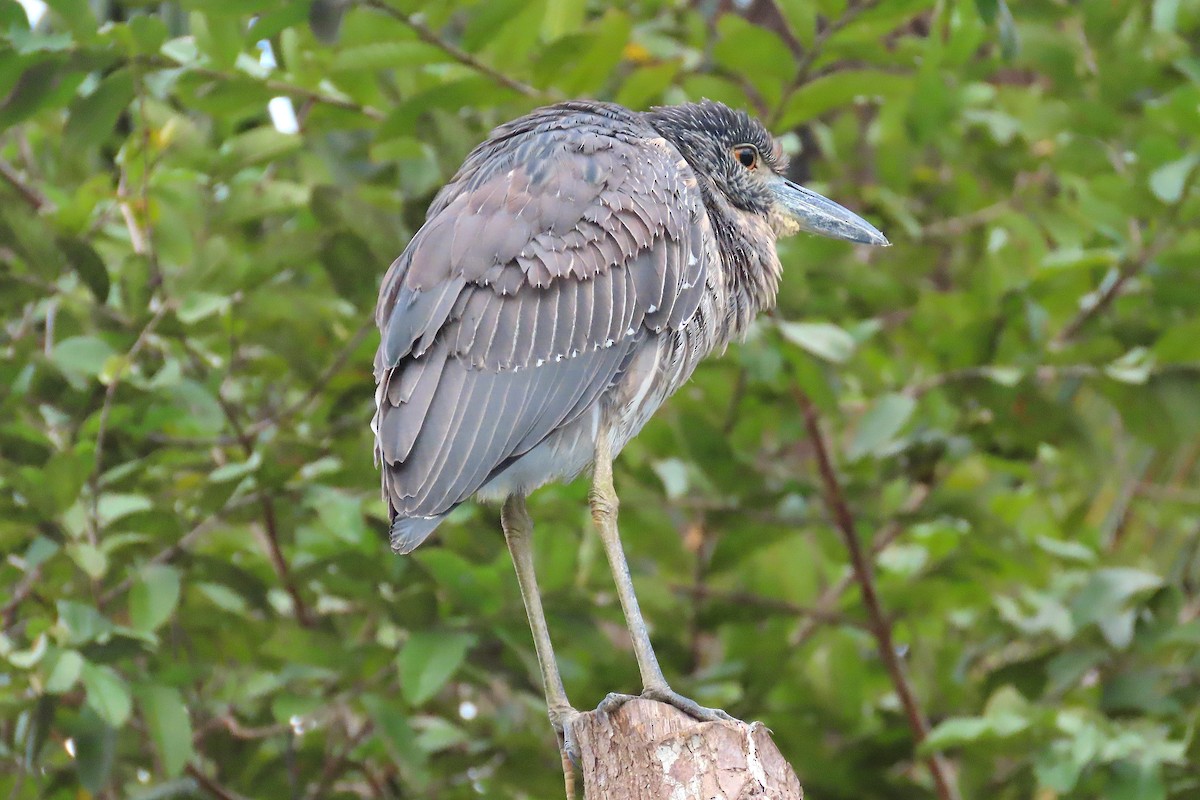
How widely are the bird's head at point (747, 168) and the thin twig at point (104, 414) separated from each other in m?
1.70

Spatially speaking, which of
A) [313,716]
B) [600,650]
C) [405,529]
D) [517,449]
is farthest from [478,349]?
[313,716]

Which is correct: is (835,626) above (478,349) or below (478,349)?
below

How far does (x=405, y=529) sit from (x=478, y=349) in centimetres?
56

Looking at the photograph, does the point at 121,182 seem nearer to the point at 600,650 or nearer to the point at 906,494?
the point at 600,650

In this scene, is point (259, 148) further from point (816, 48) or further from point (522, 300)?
point (816, 48)

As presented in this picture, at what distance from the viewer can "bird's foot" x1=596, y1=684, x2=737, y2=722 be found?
3307 millimetres

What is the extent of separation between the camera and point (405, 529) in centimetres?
346

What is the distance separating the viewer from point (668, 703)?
3.45m

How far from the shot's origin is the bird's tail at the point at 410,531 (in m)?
3.41

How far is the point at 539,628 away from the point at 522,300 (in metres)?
0.92

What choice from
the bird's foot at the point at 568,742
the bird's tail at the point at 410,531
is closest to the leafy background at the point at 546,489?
the bird's foot at the point at 568,742

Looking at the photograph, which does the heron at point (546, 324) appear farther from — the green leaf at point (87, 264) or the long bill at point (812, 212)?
the green leaf at point (87, 264)

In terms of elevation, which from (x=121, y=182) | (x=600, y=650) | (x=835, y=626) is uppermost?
(x=121, y=182)

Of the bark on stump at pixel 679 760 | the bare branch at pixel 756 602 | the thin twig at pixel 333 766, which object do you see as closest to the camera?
the bark on stump at pixel 679 760
